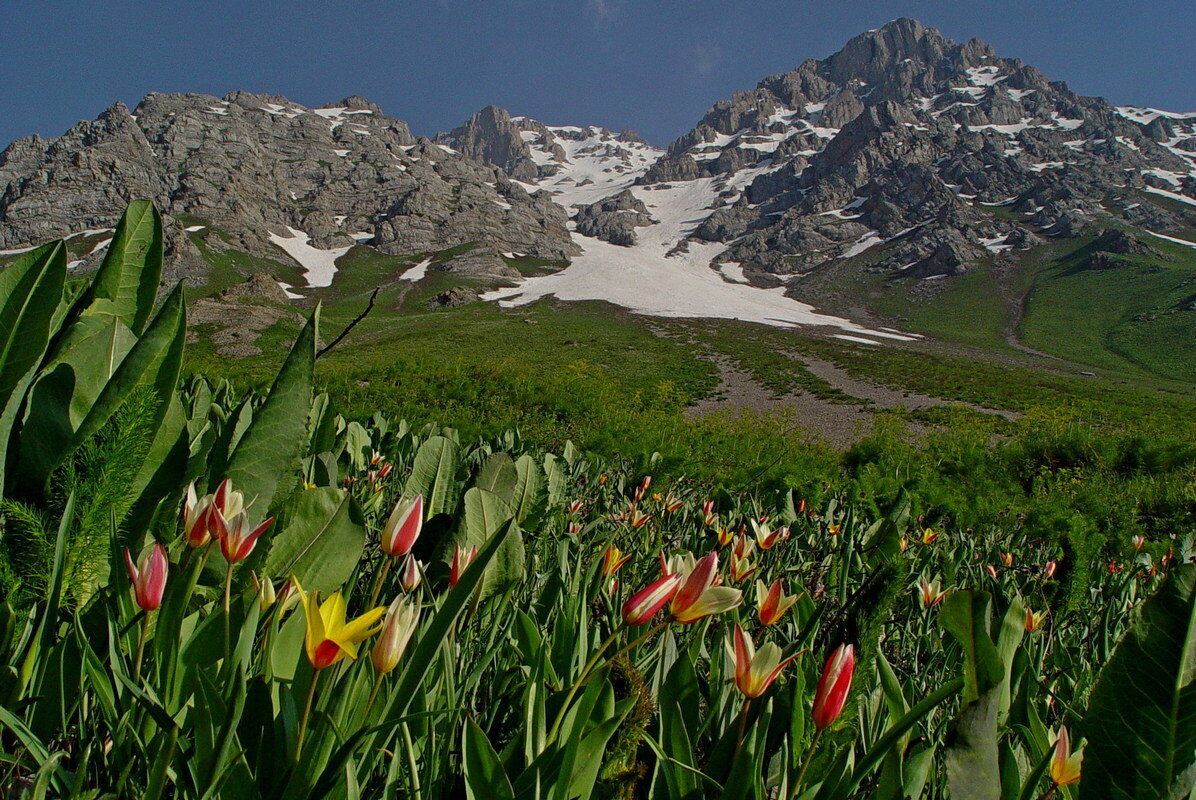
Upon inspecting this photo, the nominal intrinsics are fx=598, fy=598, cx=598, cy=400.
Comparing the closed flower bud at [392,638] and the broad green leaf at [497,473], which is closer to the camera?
the closed flower bud at [392,638]

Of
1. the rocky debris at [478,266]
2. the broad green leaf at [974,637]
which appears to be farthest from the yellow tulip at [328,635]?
→ the rocky debris at [478,266]

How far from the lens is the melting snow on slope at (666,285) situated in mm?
64938

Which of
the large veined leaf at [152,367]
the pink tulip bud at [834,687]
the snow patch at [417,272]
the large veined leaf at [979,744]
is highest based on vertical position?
the snow patch at [417,272]

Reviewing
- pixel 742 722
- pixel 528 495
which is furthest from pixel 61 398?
pixel 742 722

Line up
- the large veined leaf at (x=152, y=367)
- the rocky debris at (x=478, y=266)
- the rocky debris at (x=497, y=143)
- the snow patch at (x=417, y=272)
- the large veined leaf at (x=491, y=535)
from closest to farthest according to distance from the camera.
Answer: the large veined leaf at (x=152, y=367) → the large veined leaf at (x=491, y=535) → the rocky debris at (x=478, y=266) → the snow patch at (x=417, y=272) → the rocky debris at (x=497, y=143)

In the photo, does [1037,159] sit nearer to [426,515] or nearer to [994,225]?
[994,225]

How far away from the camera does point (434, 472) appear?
4.81 ft

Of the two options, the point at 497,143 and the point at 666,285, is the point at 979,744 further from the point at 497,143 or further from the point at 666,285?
the point at 497,143

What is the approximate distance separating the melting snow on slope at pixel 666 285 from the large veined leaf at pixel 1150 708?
5972 cm

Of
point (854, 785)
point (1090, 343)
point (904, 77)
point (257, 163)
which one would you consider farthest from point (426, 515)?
point (904, 77)

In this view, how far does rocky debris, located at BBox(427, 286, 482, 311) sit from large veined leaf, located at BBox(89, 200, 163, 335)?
6633cm

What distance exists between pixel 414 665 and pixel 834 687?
0.44 m

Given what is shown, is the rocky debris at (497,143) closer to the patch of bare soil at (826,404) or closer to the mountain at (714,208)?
the mountain at (714,208)

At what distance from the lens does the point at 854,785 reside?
0.63 metres
